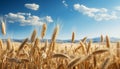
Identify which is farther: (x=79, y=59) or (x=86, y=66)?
(x=86, y=66)

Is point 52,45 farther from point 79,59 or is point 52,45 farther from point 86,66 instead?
point 79,59

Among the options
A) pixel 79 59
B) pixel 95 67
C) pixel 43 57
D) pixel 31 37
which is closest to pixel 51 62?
pixel 43 57

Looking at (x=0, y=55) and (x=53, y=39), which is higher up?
(x=53, y=39)

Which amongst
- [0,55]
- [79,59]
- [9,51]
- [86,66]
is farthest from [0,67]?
[79,59]

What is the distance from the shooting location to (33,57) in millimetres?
3709

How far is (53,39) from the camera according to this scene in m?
3.71

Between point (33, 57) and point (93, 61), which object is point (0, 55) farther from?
point (93, 61)

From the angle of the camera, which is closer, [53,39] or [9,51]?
[53,39]

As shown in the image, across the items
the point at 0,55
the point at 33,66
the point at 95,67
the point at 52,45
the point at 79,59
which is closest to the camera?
the point at 79,59

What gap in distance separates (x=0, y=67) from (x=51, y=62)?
74cm

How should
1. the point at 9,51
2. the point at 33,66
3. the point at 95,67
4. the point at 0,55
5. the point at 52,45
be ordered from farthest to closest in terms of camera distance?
the point at 9,51 < the point at 0,55 < the point at 52,45 < the point at 33,66 < the point at 95,67

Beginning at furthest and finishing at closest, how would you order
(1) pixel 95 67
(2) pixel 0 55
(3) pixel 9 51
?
(3) pixel 9 51 < (2) pixel 0 55 < (1) pixel 95 67

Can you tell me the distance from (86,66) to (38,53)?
3.18 feet

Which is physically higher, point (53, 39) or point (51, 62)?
point (53, 39)
